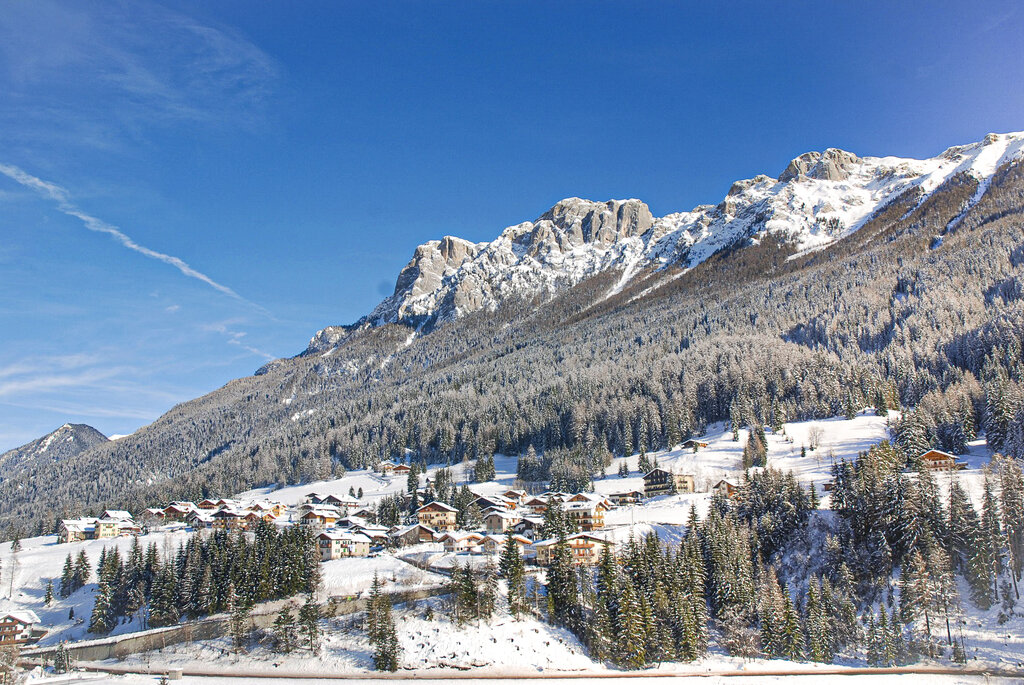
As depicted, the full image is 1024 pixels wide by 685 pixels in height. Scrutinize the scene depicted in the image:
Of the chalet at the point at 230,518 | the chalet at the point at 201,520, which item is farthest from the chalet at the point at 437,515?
the chalet at the point at 201,520

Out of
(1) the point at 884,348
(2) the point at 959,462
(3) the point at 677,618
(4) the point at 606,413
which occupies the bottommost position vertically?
(3) the point at 677,618

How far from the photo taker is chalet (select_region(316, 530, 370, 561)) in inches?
3831

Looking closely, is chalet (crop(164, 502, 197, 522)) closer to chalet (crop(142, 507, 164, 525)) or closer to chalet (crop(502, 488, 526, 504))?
chalet (crop(142, 507, 164, 525))

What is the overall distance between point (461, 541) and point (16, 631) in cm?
5013

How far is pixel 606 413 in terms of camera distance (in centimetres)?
17862

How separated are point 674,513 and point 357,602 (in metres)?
50.4

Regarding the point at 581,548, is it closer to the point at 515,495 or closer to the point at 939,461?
the point at 515,495

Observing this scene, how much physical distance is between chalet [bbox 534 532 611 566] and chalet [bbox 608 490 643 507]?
105ft

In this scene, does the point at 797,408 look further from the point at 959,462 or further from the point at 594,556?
the point at 594,556

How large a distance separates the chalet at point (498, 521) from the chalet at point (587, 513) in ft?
27.8

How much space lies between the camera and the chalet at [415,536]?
335 feet

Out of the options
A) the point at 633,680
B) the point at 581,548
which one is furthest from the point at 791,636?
the point at 581,548

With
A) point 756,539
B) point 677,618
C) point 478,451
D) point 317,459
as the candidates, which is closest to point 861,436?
point 756,539

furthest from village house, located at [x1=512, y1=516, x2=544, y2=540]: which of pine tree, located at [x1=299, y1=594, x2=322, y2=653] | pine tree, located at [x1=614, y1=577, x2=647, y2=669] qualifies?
pine tree, located at [x1=299, y1=594, x2=322, y2=653]
